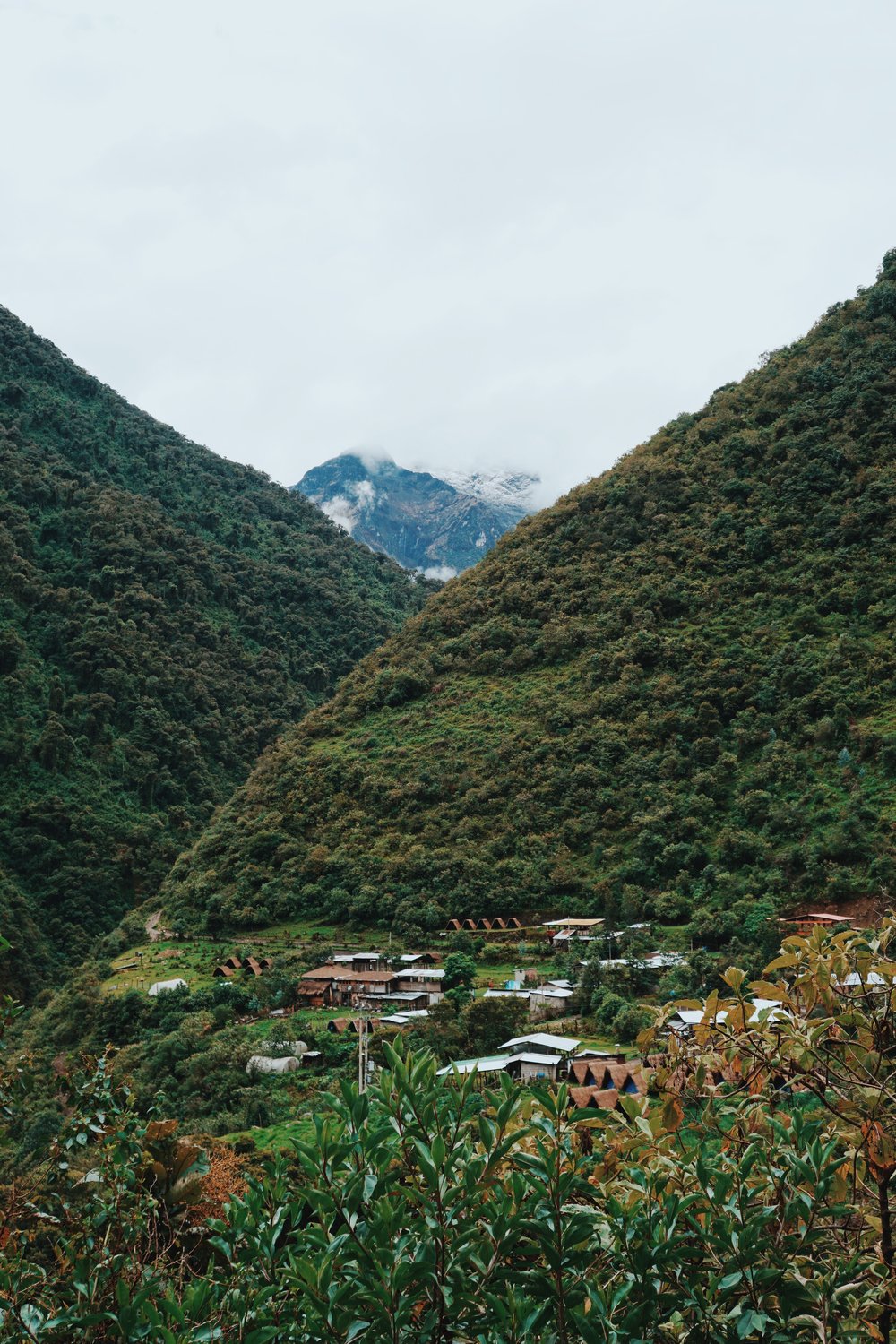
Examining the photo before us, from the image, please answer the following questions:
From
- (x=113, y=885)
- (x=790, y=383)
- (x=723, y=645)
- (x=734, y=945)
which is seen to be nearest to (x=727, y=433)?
(x=790, y=383)

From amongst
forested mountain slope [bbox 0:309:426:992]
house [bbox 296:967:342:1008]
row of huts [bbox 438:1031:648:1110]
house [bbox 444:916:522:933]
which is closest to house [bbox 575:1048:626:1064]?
row of huts [bbox 438:1031:648:1110]

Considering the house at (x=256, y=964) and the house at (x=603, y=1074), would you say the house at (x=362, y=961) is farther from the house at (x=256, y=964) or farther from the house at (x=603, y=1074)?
the house at (x=603, y=1074)

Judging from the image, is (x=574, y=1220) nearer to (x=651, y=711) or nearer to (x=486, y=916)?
(x=486, y=916)

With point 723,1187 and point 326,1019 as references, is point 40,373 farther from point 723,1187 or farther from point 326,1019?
point 723,1187

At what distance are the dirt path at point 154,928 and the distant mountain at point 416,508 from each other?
427 feet

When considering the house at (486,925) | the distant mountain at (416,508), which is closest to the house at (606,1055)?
the house at (486,925)

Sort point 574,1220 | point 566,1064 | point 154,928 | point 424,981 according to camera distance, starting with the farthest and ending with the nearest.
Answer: point 154,928, point 424,981, point 566,1064, point 574,1220

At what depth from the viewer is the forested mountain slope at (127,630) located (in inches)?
1629

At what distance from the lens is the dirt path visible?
3328 cm

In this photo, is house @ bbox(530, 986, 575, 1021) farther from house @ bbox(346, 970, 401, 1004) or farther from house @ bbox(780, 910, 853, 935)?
house @ bbox(780, 910, 853, 935)

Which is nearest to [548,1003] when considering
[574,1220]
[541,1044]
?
[541,1044]

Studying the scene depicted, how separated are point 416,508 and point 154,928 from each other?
155 m

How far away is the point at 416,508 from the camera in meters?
184

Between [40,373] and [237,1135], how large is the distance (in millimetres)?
68621
